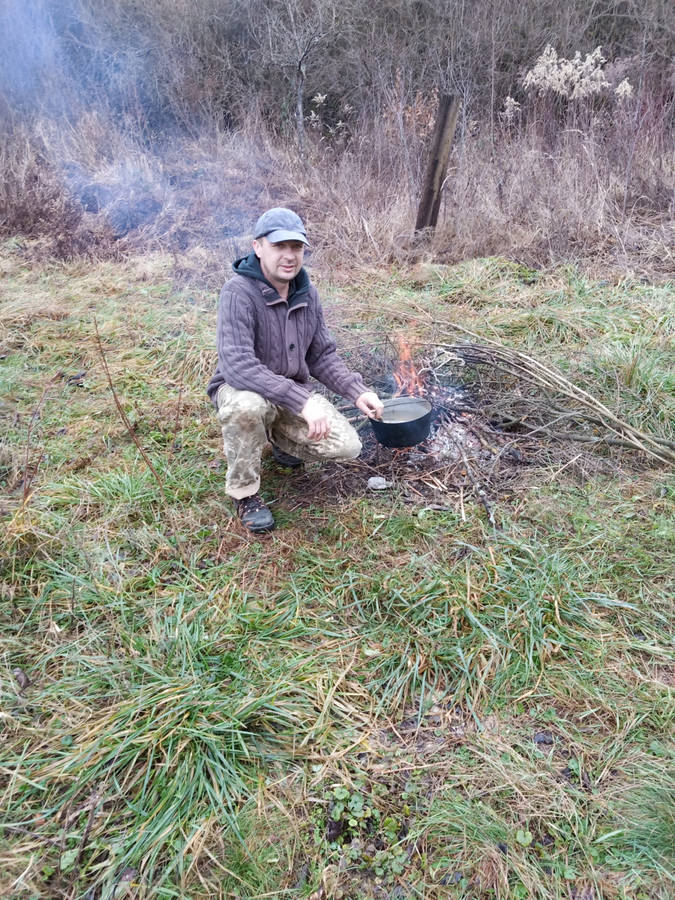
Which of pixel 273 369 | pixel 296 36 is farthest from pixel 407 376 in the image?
pixel 296 36

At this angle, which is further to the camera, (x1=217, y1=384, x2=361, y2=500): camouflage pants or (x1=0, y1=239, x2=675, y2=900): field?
(x1=217, y1=384, x2=361, y2=500): camouflage pants

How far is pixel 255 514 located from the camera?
284cm

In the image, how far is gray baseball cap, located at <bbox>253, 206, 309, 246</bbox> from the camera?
2.56 metres

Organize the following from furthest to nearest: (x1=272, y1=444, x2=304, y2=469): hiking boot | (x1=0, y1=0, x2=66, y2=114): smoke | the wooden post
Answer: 1. (x1=0, y1=0, x2=66, y2=114): smoke
2. the wooden post
3. (x1=272, y1=444, x2=304, y2=469): hiking boot

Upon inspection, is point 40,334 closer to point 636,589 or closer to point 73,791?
point 73,791

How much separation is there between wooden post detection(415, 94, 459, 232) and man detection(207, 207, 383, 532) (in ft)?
12.5

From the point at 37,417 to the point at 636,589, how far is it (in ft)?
11.8

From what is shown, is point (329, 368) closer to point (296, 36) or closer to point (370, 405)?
point (370, 405)

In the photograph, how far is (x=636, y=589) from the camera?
2449 millimetres

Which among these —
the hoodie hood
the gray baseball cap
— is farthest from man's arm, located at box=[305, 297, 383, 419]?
the gray baseball cap

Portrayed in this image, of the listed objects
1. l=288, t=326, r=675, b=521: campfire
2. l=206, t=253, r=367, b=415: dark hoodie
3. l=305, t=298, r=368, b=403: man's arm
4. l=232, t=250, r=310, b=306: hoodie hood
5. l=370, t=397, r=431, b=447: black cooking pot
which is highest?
l=232, t=250, r=310, b=306: hoodie hood

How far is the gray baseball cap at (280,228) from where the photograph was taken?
2559 mm

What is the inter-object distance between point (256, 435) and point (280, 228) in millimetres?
950

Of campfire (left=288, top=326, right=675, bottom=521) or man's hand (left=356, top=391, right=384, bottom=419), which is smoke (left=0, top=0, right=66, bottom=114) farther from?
man's hand (left=356, top=391, right=384, bottom=419)
